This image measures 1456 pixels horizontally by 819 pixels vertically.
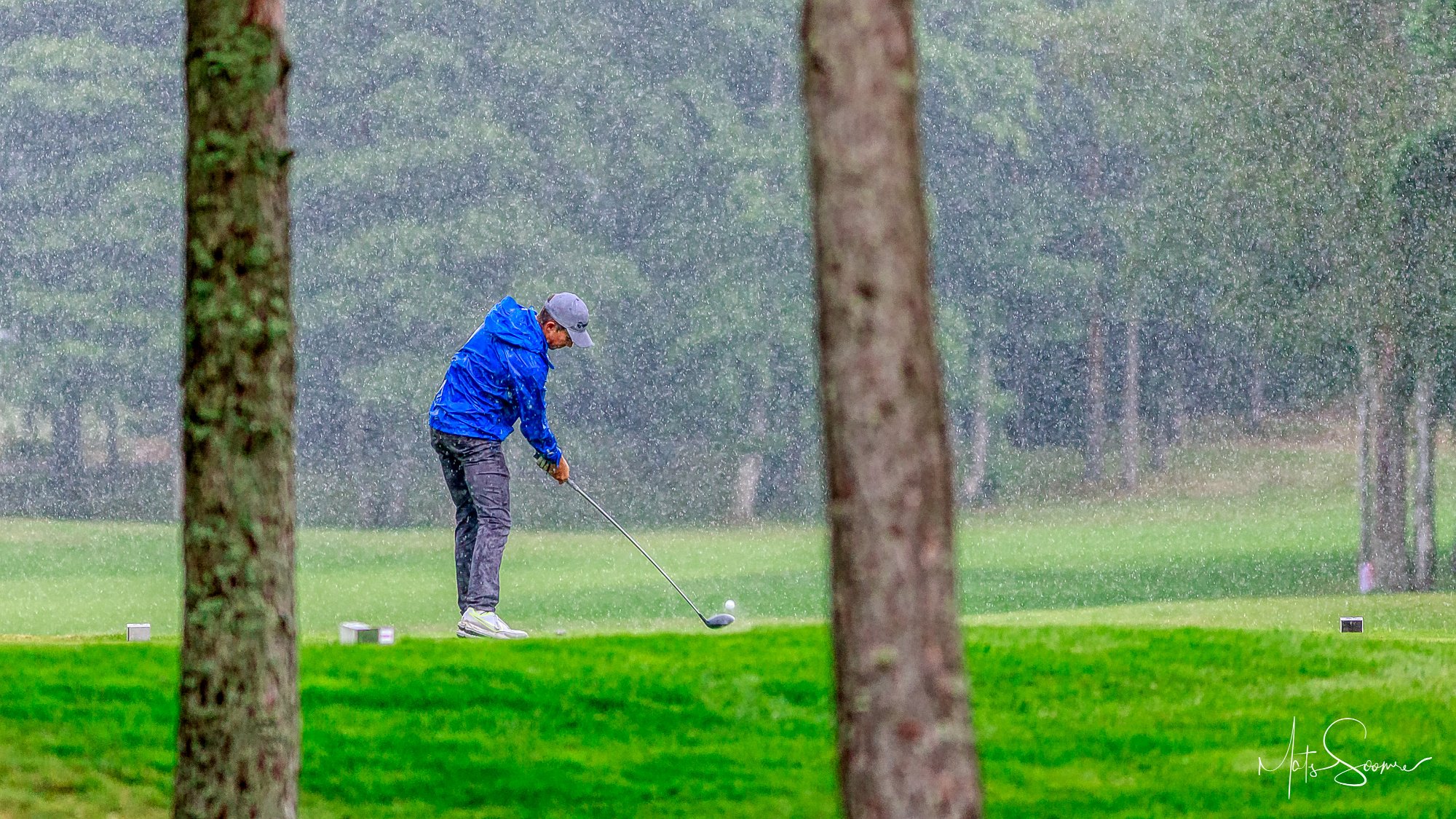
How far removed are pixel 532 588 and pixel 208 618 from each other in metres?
24.6

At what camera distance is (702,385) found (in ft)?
121

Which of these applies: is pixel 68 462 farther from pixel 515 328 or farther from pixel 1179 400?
pixel 515 328

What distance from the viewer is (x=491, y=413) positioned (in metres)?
9.27

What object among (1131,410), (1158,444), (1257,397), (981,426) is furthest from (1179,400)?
(981,426)

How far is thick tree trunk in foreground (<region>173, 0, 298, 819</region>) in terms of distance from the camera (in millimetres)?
5371

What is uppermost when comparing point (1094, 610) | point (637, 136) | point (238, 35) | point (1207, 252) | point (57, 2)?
point (57, 2)

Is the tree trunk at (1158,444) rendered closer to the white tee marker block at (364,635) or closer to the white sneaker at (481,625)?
the white sneaker at (481,625)

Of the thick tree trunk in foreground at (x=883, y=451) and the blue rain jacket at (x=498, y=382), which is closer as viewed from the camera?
the thick tree trunk in foreground at (x=883, y=451)

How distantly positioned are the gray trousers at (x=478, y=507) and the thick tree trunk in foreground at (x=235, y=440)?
363cm

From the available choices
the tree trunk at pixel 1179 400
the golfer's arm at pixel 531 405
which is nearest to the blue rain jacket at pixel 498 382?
the golfer's arm at pixel 531 405

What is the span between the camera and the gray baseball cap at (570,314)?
927cm

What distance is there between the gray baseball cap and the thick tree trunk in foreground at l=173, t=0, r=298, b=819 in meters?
3.80

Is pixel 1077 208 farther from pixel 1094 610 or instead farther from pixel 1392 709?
pixel 1392 709

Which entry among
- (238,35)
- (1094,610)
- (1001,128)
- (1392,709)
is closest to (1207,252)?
(1001,128)
